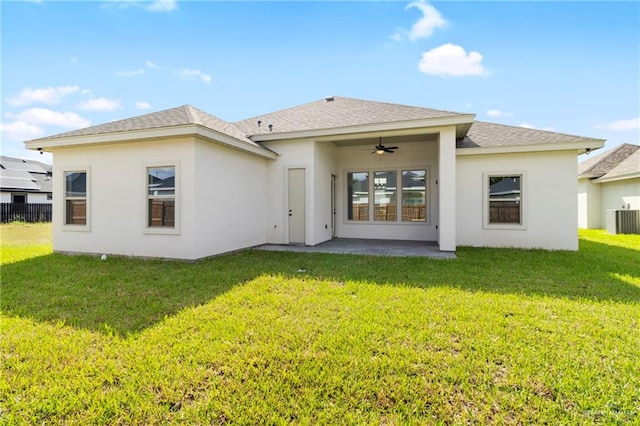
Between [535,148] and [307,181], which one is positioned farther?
[307,181]

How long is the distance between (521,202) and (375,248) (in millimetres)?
4588

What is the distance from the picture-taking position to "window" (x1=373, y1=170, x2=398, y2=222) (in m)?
10.9

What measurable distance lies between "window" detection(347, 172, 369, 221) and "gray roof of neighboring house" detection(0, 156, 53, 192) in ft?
83.3

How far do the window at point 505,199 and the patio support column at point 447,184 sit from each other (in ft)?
6.96

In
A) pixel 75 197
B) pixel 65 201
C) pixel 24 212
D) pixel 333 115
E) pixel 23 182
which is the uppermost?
pixel 333 115

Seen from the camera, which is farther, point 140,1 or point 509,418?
point 140,1

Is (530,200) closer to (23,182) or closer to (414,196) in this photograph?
(414,196)

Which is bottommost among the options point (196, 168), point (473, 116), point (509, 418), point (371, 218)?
point (509, 418)

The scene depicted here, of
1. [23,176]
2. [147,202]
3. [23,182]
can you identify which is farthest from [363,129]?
[23,176]

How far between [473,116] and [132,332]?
8.08m

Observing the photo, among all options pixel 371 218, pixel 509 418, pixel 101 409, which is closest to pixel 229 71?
pixel 371 218

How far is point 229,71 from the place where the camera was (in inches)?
403

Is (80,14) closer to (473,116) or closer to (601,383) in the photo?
(473,116)

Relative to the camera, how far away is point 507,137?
9.32m
